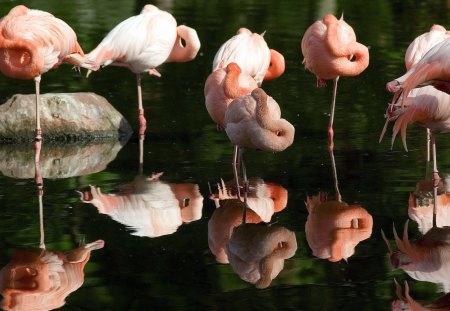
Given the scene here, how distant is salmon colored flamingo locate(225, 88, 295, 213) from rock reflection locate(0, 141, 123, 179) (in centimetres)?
142

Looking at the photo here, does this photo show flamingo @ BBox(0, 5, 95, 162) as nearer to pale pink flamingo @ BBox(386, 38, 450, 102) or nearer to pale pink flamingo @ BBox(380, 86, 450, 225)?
pale pink flamingo @ BBox(380, 86, 450, 225)

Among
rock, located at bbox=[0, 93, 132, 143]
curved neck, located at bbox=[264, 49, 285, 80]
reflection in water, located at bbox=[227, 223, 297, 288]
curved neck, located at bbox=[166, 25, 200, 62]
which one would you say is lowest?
rock, located at bbox=[0, 93, 132, 143]

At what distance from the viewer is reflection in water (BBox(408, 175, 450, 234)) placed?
6.49 m

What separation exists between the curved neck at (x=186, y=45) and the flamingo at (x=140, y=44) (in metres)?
0.24

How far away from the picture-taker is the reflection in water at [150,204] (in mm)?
6570

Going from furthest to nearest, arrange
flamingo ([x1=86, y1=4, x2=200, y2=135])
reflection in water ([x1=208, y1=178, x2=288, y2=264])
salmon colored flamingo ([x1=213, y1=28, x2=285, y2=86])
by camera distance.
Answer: flamingo ([x1=86, y1=4, x2=200, y2=135]), salmon colored flamingo ([x1=213, y1=28, x2=285, y2=86]), reflection in water ([x1=208, y1=178, x2=288, y2=264])

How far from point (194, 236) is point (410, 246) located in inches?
47.2

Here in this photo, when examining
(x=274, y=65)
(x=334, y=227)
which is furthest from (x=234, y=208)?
(x=274, y=65)

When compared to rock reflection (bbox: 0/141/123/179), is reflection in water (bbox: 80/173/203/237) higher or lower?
higher

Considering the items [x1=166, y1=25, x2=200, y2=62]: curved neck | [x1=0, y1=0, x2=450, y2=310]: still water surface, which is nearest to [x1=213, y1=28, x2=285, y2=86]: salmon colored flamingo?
[x1=0, y1=0, x2=450, y2=310]: still water surface

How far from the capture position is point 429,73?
21.9ft

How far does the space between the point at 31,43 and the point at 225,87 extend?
163 centimetres

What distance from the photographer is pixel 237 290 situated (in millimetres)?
5277

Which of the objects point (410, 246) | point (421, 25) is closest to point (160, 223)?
point (410, 246)
